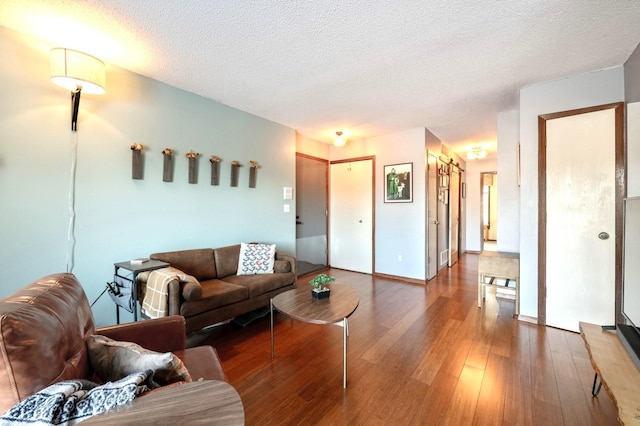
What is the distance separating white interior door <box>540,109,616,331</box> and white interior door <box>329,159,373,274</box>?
8.19 feet

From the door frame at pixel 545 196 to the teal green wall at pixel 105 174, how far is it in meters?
3.23

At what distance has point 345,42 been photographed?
196cm

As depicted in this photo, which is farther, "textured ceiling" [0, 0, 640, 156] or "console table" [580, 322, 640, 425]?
"textured ceiling" [0, 0, 640, 156]

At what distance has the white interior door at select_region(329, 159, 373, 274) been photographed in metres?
4.70

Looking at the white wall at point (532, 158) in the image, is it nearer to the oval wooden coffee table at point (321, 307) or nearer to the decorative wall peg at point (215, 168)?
the oval wooden coffee table at point (321, 307)

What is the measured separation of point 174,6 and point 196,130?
1.42 metres

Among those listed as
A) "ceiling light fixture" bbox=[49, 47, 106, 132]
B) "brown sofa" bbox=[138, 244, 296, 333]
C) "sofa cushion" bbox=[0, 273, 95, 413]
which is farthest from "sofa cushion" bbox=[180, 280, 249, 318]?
"ceiling light fixture" bbox=[49, 47, 106, 132]

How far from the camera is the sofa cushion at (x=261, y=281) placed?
2623 mm

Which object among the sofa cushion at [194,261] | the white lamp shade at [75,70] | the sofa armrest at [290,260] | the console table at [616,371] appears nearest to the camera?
the console table at [616,371]

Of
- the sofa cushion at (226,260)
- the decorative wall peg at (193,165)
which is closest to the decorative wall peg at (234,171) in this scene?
the decorative wall peg at (193,165)

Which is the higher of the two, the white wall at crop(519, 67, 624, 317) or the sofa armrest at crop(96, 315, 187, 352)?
the white wall at crop(519, 67, 624, 317)

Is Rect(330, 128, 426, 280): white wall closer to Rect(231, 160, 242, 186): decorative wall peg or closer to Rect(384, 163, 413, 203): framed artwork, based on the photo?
Rect(384, 163, 413, 203): framed artwork

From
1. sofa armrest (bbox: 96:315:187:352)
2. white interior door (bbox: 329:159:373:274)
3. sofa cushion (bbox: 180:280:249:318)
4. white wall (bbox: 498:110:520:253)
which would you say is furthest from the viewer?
white interior door (bbox: 329:159:373:274)

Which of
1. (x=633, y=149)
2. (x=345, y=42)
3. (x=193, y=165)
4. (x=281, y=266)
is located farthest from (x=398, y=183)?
(x=193, y=165)
